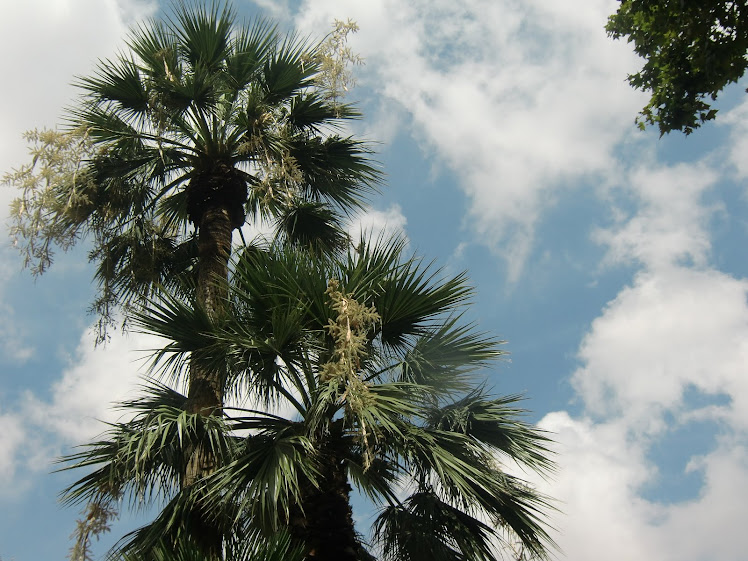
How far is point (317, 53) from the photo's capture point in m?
9.70

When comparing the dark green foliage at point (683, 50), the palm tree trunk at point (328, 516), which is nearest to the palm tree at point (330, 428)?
the palm tree trunk at point (328, 516)

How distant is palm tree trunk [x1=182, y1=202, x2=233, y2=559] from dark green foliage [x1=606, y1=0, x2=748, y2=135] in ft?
13.7

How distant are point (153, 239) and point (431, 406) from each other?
4555mm

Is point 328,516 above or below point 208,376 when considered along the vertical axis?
below

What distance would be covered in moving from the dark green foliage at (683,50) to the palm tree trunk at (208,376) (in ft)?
13.7

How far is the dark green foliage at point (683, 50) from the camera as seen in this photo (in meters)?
5.09

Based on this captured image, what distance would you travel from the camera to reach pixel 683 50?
215 inches

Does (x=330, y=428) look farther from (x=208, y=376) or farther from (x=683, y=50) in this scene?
(x=683, y=50)

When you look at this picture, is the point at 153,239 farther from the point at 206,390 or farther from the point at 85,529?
the point at 85,529

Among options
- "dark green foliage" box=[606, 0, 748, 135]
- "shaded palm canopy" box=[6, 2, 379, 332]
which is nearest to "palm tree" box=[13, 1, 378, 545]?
"shaded palm canopy" box=[6, 2, 379, 332]

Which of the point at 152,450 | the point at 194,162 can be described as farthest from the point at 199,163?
the point at 152,450

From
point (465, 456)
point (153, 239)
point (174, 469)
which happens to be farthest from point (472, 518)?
point (153, 239)

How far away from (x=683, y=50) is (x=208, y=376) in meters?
5.05

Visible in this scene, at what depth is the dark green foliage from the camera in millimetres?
5094
